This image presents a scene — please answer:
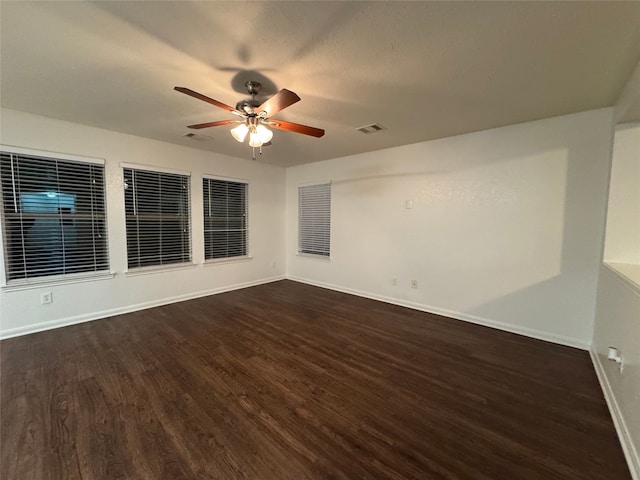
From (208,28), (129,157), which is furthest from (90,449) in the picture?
(129,157)

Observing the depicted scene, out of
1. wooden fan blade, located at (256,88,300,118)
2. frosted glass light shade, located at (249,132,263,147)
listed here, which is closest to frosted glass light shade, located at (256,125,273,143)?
frosted glass light shade, located at (249,132,263,147)

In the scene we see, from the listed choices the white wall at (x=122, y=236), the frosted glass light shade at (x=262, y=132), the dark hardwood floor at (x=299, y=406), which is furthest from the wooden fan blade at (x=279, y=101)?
the white wall at (x=122, y=236)

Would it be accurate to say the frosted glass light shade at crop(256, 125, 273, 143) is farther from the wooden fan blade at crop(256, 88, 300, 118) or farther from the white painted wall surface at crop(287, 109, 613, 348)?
the white painted wall surface at crop(287, 109, 613, 348)

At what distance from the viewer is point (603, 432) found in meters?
1.62

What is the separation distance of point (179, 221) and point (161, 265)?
0.75 meters

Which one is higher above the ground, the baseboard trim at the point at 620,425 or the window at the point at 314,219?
the window at the point at 314,219

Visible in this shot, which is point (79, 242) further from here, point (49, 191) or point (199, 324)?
point (199, 324)

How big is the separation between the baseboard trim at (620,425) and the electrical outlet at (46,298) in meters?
5.21

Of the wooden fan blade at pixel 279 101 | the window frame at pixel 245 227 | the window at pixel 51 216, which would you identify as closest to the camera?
the wooden fan blade at pixel 279 101

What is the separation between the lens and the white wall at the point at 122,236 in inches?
114

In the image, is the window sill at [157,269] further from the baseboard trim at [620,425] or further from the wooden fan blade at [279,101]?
the baseboard trim at [620,425]

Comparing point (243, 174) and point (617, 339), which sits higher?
point (243, 174)

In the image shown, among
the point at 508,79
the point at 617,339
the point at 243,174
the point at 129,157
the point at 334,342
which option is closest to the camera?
the point at 617,339

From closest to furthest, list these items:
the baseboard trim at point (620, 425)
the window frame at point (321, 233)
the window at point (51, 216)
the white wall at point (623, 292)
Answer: the baseboard trim at point (620, 425)
the white wall at point (623, 292)
the window at point (51, 216)
the window frame at point (321, 233)
